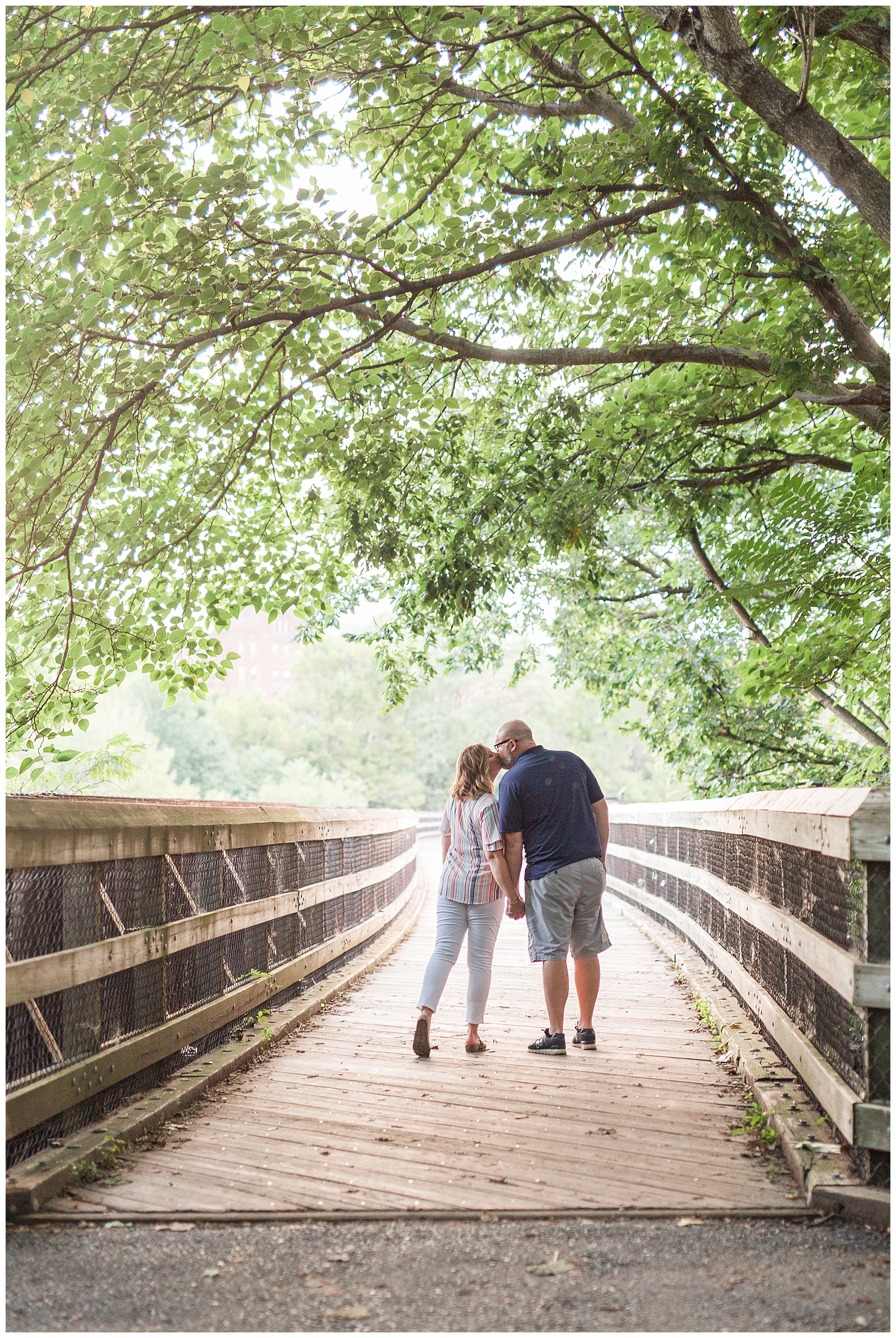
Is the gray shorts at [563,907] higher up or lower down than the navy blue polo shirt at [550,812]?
lower down

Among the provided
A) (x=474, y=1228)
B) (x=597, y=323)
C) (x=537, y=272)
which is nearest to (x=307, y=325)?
(x=537, y=272)

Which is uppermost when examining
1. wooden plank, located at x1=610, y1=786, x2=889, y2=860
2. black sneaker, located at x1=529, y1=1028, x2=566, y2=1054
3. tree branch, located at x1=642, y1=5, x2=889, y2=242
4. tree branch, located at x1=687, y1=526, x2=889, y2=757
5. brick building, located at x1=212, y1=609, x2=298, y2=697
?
brick building, located at x1=212, y1=609, x2=298, y2=697

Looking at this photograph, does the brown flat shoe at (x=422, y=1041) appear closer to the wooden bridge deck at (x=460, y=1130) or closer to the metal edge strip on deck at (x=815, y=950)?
the wooden bridge deck at (x=460, y=1130)

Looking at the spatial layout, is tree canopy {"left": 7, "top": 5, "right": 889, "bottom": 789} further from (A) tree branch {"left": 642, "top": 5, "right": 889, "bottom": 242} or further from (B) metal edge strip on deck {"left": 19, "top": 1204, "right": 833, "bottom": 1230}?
(B) metal edge strip on deck {"left": 19, "top": 1204, "right": 833, "bottom": 1230}

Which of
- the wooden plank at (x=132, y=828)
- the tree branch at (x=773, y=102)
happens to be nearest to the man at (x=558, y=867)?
the wooden plank at (x=132, y=828)

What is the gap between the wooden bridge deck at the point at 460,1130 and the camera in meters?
3.47

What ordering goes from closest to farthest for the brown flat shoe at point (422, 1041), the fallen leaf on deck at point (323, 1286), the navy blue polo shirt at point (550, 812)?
the fallen leaf on deck at point (323, 1286) < the brown flat shoe at point (422, 1041) < the navy blue polo shirt at point (550, 812)

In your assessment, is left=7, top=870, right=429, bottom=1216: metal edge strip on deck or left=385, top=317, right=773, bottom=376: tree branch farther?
left=385, top=317, right=773, bottom=376: tree branch

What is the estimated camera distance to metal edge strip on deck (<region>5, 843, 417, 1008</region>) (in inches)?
128

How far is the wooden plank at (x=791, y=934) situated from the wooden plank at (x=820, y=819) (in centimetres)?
32

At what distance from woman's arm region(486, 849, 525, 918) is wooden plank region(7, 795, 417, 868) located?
134 cm

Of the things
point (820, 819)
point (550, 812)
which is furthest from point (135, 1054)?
point (820, 819)

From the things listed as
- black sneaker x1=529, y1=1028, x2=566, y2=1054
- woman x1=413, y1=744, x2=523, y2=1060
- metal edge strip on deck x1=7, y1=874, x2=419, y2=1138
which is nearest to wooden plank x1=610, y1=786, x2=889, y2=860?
woman x1=413, y1=744, x2=523, y2=1060

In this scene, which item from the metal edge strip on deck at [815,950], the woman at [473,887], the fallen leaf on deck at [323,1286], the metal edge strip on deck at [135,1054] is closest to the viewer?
the fallen leaf on deck at [323,1286]
